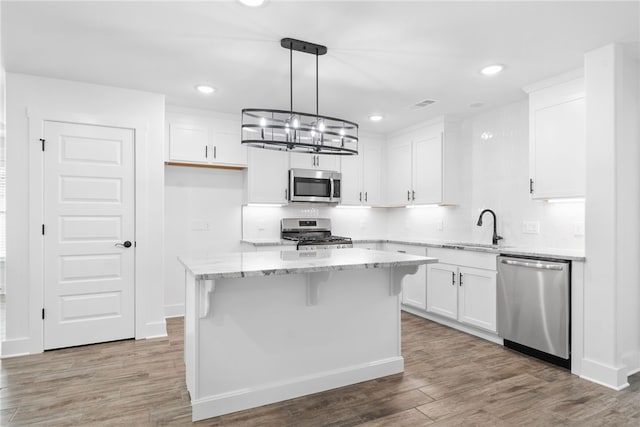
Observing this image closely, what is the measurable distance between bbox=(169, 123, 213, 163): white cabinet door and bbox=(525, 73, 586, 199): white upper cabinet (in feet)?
11.3

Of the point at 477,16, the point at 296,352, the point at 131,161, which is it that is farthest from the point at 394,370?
the point at 131,161


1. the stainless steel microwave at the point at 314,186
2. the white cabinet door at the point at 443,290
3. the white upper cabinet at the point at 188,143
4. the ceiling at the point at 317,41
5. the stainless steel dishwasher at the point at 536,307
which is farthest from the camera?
the stainless steel microwave at the point at 314,186

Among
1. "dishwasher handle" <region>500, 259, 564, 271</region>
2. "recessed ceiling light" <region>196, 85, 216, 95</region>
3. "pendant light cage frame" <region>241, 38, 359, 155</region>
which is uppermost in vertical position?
"recessed ceiling light" <region>196, 85, 216, 95</region>

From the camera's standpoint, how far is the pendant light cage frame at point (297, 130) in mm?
2331

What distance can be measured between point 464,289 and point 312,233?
2172mm

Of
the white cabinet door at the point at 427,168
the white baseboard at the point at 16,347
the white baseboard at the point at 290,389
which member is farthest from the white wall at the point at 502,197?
the white baseboard at the point at 16,347

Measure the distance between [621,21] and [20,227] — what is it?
16.0 ft

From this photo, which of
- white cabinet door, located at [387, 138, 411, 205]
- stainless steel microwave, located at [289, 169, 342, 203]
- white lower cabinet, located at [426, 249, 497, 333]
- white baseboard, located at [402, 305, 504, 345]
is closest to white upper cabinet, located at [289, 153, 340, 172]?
stainless steel microwave, located at [289, 169, 342, 203]

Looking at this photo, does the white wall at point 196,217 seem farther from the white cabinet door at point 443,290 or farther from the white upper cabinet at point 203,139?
the white cabinet door at point 443,290

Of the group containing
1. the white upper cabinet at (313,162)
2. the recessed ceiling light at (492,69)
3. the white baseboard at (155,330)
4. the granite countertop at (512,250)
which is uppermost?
the recessed ceiling light at (492,69)

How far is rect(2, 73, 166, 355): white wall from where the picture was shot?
10.7 ft

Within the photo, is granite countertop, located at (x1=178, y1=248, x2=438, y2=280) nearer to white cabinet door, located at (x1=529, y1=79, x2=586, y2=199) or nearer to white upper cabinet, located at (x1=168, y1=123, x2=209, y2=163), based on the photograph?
white cabinet door, located at (x1=529, y1=79, x2=586, y2=199)

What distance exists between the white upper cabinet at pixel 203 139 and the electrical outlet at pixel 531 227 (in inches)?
128

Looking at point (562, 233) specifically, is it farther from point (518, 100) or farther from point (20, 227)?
point (20, 227)
